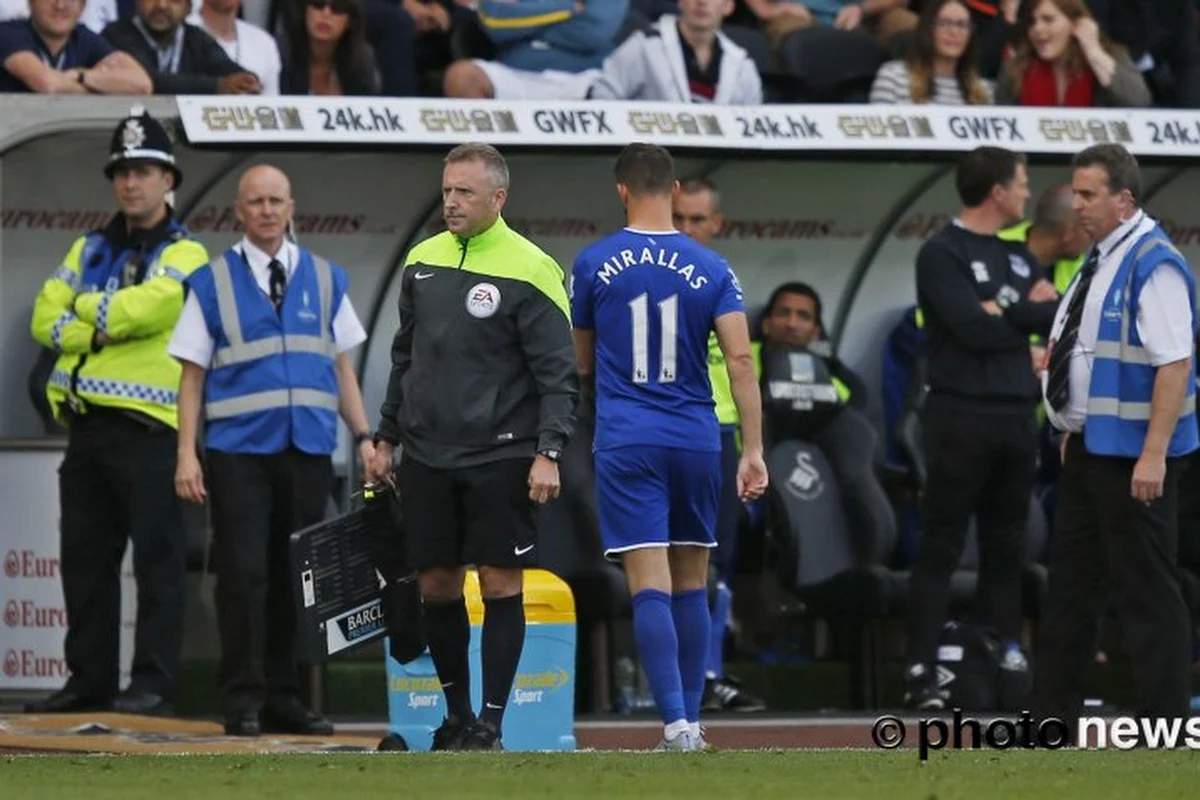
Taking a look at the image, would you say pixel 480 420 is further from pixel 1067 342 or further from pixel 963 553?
pixel 963 553

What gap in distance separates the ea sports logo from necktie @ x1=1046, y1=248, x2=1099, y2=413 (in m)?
2.12

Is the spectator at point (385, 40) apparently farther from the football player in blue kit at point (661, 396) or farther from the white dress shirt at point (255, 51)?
the football player in blue kit at point (661, 396)

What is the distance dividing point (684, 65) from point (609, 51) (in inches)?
14.4

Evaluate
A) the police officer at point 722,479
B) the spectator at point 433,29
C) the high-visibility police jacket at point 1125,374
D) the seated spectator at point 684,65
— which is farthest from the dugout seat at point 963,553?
the high-visibility police jacket at point 1125,374

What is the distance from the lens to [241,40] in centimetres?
1365

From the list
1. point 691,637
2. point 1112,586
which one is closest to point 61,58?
point 691,637

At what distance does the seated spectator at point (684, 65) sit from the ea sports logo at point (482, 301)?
157 inches

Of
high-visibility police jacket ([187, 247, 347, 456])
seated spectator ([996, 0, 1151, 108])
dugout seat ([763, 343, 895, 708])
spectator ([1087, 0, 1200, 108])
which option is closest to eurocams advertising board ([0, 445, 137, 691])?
high-visibility police jacket ([187, 247, 347, 456])

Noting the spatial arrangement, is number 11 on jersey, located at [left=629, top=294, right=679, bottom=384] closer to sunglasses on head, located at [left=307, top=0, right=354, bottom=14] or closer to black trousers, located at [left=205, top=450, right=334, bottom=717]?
black trousers, located at [left=205, top=450, right=334, bottom=717]

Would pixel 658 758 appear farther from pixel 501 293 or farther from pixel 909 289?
pixel 909 289

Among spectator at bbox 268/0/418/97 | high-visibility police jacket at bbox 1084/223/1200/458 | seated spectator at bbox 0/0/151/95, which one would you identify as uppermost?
spectator at bbox 268/0/418/97

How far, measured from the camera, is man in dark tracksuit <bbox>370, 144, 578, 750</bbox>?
10.0 m

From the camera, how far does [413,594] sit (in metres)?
10.8

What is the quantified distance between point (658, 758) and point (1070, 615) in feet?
6.85
